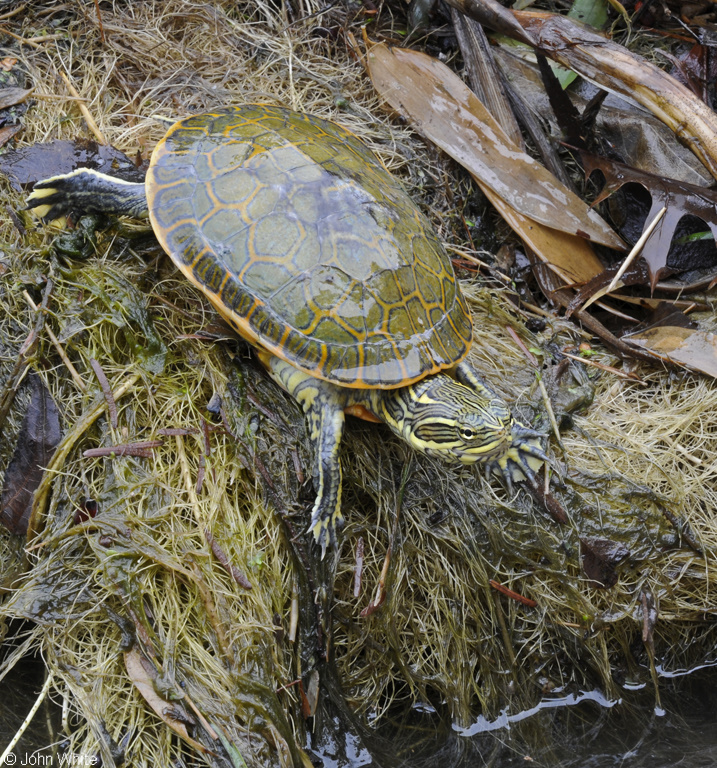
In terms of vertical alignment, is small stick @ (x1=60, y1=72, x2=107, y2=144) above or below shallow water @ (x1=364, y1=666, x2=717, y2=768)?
above

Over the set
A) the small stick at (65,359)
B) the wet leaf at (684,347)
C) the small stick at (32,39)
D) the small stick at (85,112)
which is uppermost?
the small stick at (32,39)

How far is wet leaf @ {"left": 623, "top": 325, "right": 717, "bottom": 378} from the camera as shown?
2.84 m

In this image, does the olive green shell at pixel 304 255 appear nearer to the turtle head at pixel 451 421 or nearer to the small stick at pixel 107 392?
the turtle head at pixel 451 421

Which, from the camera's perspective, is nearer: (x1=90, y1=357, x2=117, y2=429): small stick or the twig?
the twig

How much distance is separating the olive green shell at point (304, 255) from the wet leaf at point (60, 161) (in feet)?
1.25

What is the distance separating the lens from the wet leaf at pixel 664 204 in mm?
2830

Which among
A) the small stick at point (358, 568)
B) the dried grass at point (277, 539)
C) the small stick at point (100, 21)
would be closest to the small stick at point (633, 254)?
the dried grass at point (277, 539)

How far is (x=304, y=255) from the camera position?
2328 millimetres

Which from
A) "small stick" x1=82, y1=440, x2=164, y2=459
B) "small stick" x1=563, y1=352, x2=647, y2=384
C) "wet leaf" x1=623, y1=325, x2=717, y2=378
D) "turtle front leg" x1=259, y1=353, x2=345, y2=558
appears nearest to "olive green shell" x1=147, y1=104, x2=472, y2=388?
"turtle front leg" x1=259, y1=353, x2=345, y2=558

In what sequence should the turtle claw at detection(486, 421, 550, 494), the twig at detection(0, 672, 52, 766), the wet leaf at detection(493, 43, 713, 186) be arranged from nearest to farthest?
1. the twig at detection(0, 672, 52, 766)
2. the turtle claw at detection(486, 421, 550, 494)
3. the wet leaf at detection(493, 43, 713, 186)

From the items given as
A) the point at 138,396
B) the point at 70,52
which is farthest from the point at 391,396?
the point at 70,52

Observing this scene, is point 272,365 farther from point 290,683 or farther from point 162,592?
point 290,683

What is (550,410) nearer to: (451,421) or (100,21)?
(451,421)

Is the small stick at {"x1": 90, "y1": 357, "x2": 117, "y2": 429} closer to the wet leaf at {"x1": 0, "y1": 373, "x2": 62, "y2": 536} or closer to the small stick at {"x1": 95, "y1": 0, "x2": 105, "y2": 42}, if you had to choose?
the wet leaf at {"x1": 0, "y1": 373, "x2": 62, "y2": 536}
